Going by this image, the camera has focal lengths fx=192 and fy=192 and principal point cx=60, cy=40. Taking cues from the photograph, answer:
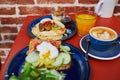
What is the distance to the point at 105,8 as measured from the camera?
993mm

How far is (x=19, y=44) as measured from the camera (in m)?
0.82

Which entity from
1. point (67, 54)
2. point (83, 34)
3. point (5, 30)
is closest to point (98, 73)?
point (67, 54)

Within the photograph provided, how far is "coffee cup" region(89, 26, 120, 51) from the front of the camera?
0.72 m

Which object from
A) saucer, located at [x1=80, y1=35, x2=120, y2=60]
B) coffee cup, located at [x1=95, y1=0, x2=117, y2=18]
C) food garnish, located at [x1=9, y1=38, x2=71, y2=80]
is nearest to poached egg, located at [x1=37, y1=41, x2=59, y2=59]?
food garnish, located at [x1=9, y1=38, x2=71, y2=80]

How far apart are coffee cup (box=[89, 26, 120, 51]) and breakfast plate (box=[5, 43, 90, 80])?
71 mm

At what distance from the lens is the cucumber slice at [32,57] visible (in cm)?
67

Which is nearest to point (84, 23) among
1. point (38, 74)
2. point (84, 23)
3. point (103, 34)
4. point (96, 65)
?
point (84, 23)

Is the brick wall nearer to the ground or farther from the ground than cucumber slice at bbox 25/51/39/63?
farther from the ground

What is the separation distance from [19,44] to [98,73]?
355mm

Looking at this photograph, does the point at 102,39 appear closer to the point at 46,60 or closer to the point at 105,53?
the point at 105,53

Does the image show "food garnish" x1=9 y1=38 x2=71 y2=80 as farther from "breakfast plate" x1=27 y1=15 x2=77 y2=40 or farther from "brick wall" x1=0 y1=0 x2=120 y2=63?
"brick wall" x1=0 y1=0 x2=120 y2=63

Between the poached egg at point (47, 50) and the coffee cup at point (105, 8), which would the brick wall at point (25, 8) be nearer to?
the coffee cup at point (105, 8)

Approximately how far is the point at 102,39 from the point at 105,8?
324mm

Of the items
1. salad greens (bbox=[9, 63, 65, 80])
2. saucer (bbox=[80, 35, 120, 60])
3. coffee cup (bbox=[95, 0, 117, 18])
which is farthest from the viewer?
coffee cup (bbox=[95, 0, 117, 18])
